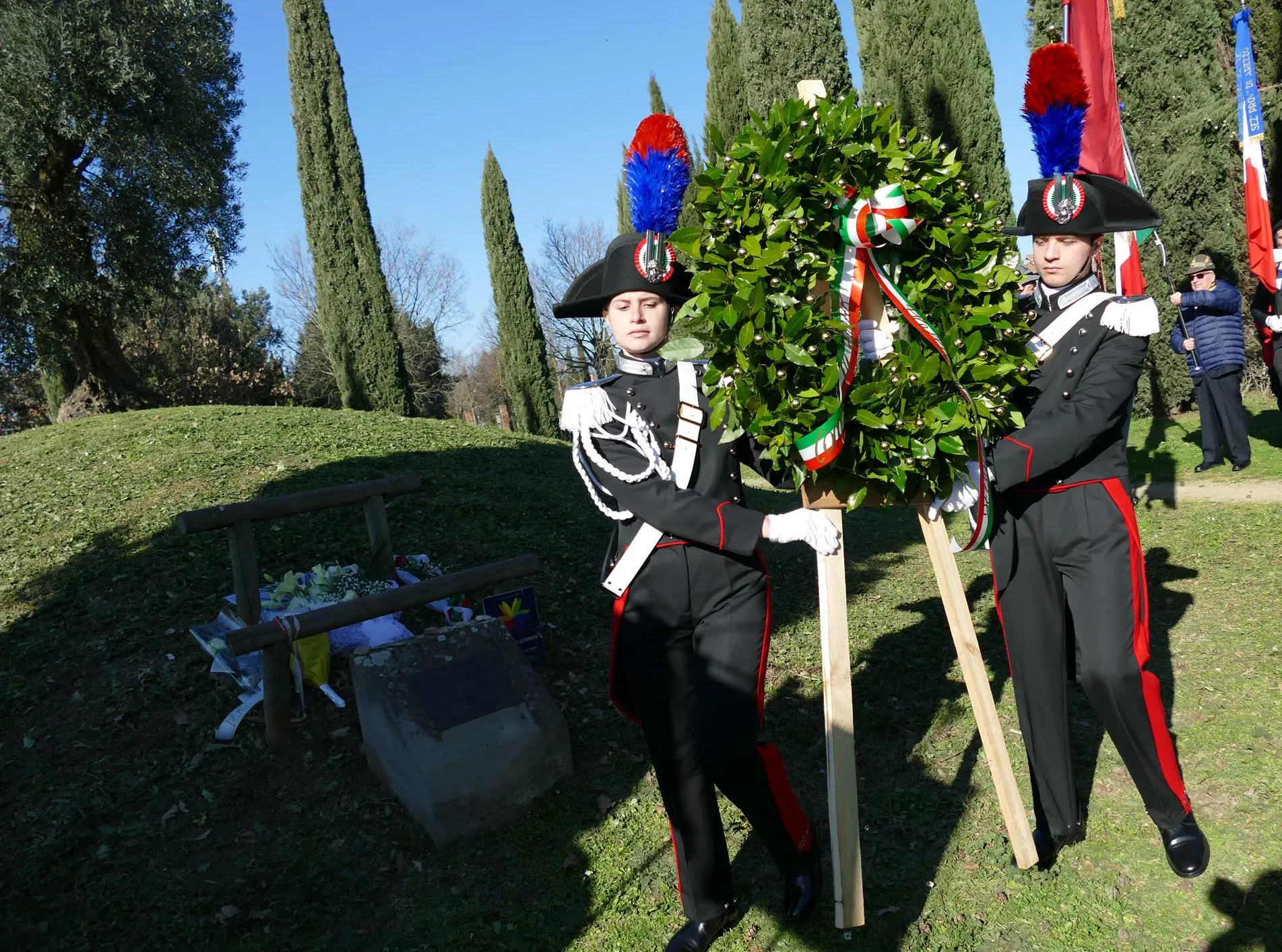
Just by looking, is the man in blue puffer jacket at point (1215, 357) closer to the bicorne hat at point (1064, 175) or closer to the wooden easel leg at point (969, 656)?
the bicorne hat at point (1064, 175)

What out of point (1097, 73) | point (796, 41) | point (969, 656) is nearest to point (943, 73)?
point (796, 41)

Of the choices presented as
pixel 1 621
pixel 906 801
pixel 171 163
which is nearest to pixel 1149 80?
pixel 906 801

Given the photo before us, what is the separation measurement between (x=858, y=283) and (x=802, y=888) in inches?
82.7

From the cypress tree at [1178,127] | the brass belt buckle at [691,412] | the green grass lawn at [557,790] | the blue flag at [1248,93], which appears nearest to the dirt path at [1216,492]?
the green grass lawn at [557,790]

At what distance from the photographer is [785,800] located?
10.5 feet

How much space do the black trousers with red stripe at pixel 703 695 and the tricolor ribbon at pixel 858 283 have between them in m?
0.59

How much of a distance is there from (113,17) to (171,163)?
77.6 inches

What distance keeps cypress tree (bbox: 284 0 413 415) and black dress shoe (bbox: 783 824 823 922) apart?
1612cm

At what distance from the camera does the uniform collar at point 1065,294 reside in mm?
3402

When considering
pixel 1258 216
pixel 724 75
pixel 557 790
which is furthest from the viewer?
pixel 724 75

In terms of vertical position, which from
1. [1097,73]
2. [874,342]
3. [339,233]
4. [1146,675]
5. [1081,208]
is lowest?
[1146,675]

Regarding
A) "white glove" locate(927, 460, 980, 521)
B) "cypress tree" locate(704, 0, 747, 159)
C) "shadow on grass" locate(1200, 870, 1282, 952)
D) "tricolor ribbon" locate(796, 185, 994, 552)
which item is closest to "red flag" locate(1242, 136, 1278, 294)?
"shadow on grass" locate(1200, 870, 1282, 952)

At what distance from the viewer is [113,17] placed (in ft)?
42.0

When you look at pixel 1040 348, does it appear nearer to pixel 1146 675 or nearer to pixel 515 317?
pixel 1146 675
